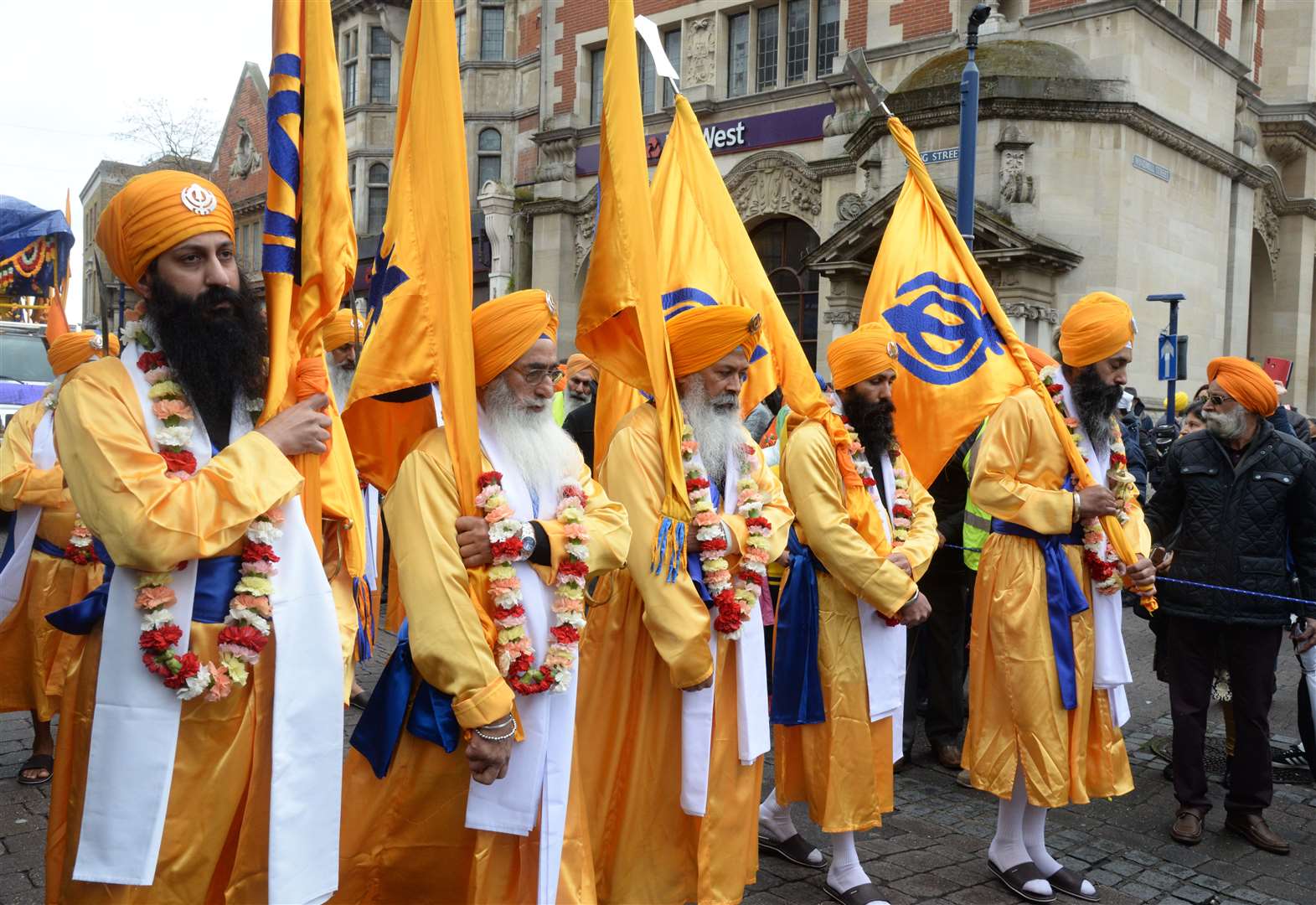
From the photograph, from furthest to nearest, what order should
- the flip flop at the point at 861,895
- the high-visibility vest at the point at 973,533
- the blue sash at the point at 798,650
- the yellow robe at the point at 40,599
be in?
the high-visibility vest at the point at 973,533 < the yellow robe at the point at 40,599 < the blue sash at the point at 798,650 < the flip flop at the point at 861,895

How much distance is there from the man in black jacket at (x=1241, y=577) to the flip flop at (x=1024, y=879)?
116 centimetres

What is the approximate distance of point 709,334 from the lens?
13.6ft

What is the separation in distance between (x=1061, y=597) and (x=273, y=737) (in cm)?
332

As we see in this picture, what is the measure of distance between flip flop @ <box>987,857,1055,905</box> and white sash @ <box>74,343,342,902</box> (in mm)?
2935

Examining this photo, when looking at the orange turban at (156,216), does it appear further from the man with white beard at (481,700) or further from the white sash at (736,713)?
the white sash at (736,713)

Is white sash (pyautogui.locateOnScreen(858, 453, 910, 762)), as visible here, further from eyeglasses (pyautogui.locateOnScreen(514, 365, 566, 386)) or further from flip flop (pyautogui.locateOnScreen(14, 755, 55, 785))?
flip flop (pyautogui.locateOnScreen(14, 755, 55, 785))

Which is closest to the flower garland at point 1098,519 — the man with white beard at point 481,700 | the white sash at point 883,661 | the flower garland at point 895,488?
the flower garland at point 895,488

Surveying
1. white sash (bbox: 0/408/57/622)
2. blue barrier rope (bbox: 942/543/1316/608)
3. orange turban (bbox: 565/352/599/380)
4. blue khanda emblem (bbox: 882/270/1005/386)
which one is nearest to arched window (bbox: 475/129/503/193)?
orange turban (bbox: 565/352/599/380)

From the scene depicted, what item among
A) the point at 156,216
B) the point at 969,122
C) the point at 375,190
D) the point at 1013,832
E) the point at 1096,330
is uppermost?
the point at 375,190

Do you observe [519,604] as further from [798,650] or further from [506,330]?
[798,650]

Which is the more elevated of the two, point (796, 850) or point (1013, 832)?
point (1013, 832)

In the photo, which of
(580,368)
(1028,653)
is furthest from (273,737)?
(580,368)

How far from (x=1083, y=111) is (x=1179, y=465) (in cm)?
1153

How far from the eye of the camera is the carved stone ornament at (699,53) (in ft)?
74.7
